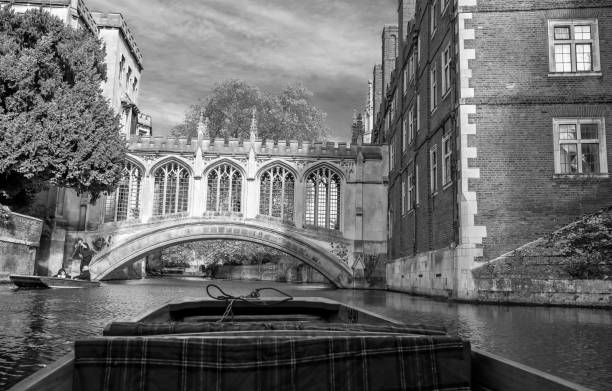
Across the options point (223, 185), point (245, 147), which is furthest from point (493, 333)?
point (223, 185)

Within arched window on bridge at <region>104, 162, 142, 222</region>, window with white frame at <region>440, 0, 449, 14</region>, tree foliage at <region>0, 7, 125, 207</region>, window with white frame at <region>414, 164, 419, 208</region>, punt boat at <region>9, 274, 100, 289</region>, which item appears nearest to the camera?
punt boat at <region>9, 274, 100, 289</region>

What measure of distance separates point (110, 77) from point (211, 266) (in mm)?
25597

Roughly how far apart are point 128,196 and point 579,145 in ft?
75.6

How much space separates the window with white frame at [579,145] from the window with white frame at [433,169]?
3941mm

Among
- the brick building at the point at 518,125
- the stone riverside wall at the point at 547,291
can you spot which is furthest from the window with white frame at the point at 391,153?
the stone riverside wall at the point at 547,291

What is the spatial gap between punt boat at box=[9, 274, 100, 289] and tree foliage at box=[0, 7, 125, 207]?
397cm

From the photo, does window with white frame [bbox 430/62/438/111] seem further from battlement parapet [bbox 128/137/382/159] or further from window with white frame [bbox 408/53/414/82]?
battlement parapet [bbox 128/137/382/159]

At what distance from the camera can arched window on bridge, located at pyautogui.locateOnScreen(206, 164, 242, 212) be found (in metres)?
29.1

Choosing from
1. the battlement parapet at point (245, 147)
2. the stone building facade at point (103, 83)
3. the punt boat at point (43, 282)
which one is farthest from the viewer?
the battlement parapet at point (245, 147)

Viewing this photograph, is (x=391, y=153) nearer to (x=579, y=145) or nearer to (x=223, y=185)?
(x=223, y=185)

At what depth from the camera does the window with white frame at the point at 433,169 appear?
17.0 m

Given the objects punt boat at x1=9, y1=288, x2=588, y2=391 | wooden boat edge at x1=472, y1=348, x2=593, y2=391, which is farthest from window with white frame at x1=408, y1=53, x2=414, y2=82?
punt boat at x1=9, y1=288, x2=588, y2=391

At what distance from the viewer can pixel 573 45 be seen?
14.3 m

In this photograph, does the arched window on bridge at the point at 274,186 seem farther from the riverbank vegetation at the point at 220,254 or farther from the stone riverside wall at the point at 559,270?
the stone riverside wall at the point at 559,270
